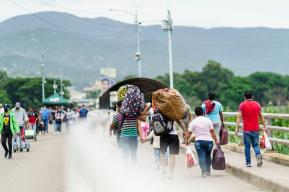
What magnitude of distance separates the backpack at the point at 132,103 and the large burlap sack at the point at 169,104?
0.87 metres

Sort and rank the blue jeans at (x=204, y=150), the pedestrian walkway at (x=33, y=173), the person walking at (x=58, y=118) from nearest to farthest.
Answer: the pedestrian walkway at (x=33, y=173)
the blue jeans at (x=204, y=150)
the person walking at (x=58, y=118)

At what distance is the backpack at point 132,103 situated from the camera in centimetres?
1246

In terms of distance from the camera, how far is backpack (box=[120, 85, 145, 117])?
12.5 metres

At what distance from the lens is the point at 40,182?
14.4m

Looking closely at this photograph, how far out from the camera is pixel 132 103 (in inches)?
493

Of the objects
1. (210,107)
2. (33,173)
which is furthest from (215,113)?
(33,173)

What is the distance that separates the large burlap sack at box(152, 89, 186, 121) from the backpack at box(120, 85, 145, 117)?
870mm

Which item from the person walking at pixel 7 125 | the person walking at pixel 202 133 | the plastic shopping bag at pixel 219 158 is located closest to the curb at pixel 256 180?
the plastic shopping bag at pixel 219 158

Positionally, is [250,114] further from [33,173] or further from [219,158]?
[33,173]

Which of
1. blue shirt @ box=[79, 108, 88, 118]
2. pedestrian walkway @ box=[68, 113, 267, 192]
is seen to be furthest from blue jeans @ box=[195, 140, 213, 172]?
blue shirt @ box=[79, 108, 88, 118]

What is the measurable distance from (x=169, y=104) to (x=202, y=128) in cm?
128

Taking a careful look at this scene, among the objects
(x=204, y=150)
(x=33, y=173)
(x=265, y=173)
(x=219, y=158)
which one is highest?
(x=204, y=150)

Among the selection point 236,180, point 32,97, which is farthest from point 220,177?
point 32,97

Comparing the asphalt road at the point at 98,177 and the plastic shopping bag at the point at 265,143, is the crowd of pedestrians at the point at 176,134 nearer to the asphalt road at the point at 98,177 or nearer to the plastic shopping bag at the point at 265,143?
the plastic shopping bag at the point at 265,143
